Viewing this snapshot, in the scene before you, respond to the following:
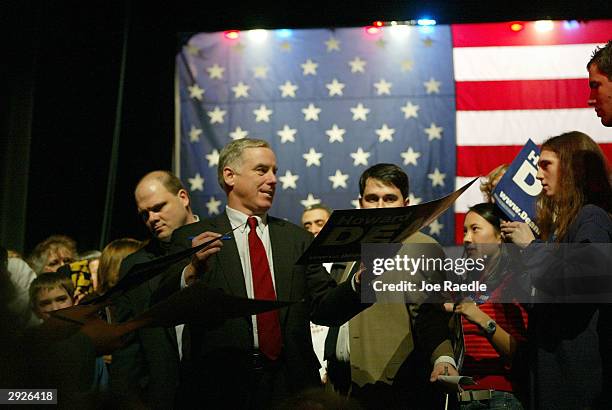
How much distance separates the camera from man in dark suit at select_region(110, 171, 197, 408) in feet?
10.3

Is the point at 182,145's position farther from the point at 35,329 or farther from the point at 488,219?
the point at 35,329

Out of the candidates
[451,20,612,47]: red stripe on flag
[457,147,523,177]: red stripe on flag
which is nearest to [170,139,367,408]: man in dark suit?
[457,147,523,177]: red stripe on flag

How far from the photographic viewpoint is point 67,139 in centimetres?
526

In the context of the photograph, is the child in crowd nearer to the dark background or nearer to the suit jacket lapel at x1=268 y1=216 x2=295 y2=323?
the suit jacket lapel at x1=268 y1=216 x2=295 y2=323

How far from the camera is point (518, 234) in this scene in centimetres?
274

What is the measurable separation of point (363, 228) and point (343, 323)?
448 millimetres

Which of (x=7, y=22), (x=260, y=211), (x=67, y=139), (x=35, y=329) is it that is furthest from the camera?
(x=67, y=139)

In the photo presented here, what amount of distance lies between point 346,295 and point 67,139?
3.18m

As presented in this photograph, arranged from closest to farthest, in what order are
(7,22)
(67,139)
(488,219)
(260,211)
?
(260,211)
(488,219)
(7,22)
(67,139)

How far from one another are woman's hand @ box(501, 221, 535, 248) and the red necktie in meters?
0.82

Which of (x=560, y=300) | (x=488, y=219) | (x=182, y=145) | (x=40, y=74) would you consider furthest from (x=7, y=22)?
(x=560, y=300)

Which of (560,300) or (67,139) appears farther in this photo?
(67,139)

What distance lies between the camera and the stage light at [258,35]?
5887mm

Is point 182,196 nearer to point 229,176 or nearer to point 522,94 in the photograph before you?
point 229,176
